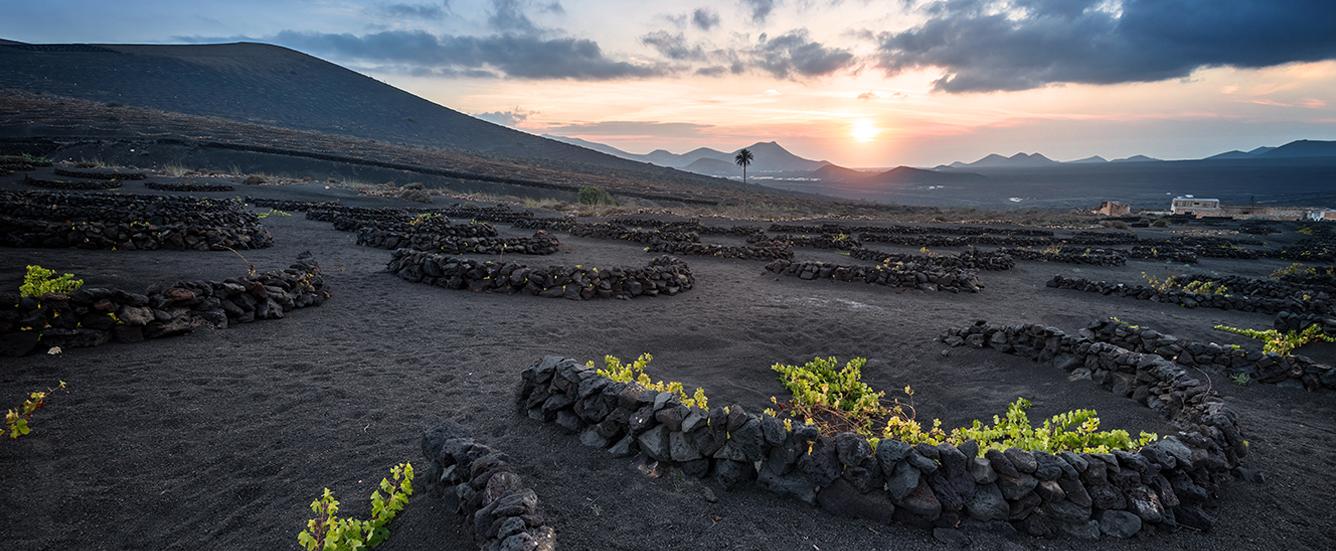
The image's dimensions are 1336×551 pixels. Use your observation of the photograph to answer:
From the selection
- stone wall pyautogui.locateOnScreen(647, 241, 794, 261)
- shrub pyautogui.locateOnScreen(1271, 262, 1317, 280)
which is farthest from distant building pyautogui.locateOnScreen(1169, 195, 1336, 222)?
stone wall pyautogui.locateOnScreen(647, 241, 794, 261)

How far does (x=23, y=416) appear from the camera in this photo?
5359 millimetres

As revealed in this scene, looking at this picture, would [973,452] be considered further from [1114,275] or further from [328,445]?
[1114,275]

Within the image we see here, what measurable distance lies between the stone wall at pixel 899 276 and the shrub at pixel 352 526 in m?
13.3

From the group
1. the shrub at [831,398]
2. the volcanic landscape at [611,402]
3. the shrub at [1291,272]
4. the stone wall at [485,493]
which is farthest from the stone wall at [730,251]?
the shrub at [1291,272]

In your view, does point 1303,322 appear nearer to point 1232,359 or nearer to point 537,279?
point 1232,359

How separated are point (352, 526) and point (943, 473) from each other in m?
4.46

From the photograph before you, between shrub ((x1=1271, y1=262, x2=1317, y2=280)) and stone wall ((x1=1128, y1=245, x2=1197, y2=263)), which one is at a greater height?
stone wall ((x1=1128, y1=245, x2=1197, y2=263))

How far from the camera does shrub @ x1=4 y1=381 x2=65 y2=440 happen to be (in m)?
4.99

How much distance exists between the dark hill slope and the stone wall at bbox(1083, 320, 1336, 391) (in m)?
123

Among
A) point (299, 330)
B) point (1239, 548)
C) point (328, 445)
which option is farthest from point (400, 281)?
point (1239, 548)

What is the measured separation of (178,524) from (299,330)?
5267 mm

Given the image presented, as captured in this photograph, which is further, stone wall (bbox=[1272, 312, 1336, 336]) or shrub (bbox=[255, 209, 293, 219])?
shrub (bbox=[255, 209, 293, 219])

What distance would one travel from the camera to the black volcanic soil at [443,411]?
13.9 feet

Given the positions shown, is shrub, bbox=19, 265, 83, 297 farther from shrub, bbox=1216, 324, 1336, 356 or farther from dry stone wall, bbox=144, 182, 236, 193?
dry stone wall, bbox=144, 182, 236, 193
